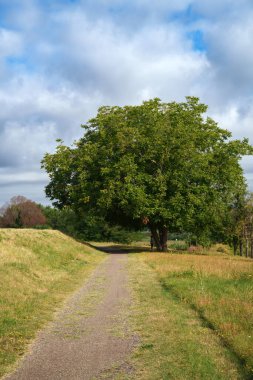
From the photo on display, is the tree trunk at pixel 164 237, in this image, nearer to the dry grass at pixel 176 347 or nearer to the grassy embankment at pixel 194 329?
the grassy embankment at pixel 194 329

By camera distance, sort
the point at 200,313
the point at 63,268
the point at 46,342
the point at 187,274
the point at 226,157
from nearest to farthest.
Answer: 1. the point at 46,342
2. the point at 200,313
3. the point at 187,274
4. the point at 63,268
5. the point at 226,157

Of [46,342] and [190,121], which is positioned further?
[190,121]

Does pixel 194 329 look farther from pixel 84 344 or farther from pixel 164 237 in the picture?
pixel 164 237

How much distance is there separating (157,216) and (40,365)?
32826 mm

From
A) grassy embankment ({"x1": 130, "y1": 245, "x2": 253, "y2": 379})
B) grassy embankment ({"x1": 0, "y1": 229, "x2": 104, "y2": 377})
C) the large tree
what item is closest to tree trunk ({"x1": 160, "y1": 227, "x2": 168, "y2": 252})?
the large tree

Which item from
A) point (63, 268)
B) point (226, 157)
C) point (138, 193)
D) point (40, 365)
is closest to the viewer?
point (40, 365)

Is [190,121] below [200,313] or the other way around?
the other way around

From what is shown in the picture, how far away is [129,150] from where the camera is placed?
40469 millimetres

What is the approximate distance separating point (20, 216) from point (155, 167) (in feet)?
172

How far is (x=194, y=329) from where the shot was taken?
9.89 meters

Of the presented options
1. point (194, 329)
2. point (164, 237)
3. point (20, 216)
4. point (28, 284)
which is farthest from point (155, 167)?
point (20, 216)

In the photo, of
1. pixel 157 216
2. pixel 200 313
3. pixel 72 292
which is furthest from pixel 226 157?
pixel 200 313

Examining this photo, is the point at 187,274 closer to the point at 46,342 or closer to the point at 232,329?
the point at 232,329

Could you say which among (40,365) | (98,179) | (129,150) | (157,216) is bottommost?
(40,365)
